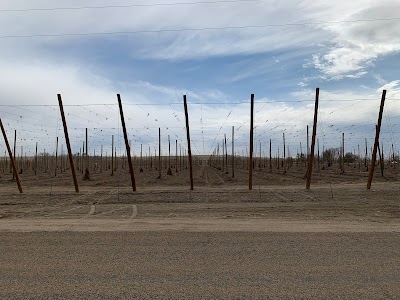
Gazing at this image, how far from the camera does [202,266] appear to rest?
6.63 meters

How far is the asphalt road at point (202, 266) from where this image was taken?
211 inches

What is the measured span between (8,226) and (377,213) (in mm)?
12369

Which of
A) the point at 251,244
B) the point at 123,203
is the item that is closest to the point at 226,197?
the point at 123,203

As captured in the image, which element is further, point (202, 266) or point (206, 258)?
point (206, 258)

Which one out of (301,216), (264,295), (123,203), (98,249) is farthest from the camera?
(123,203)

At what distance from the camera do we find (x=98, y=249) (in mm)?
8039

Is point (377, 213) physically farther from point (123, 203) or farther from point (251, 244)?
point (123, 203)

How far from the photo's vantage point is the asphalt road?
5359 millimetres

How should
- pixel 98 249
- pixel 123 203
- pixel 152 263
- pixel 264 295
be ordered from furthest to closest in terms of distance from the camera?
pixel 123 203 < pixel 98 249 < pixel 152 263 < pixel 264 295

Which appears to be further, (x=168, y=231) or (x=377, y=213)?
(x=377, y=213)

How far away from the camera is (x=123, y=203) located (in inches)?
779

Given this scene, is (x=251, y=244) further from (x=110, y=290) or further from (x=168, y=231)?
(x=110, y=290)

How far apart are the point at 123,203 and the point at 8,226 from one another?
27.1ft

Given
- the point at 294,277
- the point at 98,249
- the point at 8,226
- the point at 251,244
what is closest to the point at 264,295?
the point at 294,277
